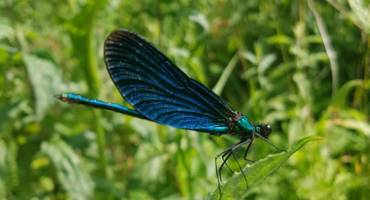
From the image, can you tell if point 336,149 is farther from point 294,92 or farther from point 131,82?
point 131,82

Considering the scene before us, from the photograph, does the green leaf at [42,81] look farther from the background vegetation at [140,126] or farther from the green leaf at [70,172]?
the green leaf at [70,172]

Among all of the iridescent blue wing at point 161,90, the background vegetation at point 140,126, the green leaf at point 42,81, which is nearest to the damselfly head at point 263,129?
the iridescent blue wing at point 161,90

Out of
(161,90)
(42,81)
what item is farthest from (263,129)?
(42,81)

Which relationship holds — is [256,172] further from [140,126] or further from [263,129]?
[140,126]

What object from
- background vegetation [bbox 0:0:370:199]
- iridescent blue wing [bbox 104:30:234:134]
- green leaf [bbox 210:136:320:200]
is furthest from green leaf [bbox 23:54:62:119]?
green leaf [bbox 210:136:320:200]

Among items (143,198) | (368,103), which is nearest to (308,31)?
(368,103)

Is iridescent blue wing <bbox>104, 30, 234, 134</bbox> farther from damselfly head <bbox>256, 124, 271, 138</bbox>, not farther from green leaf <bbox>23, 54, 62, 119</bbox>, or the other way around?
green leaf <bbox>23, 54, 62, 119</bbox>
